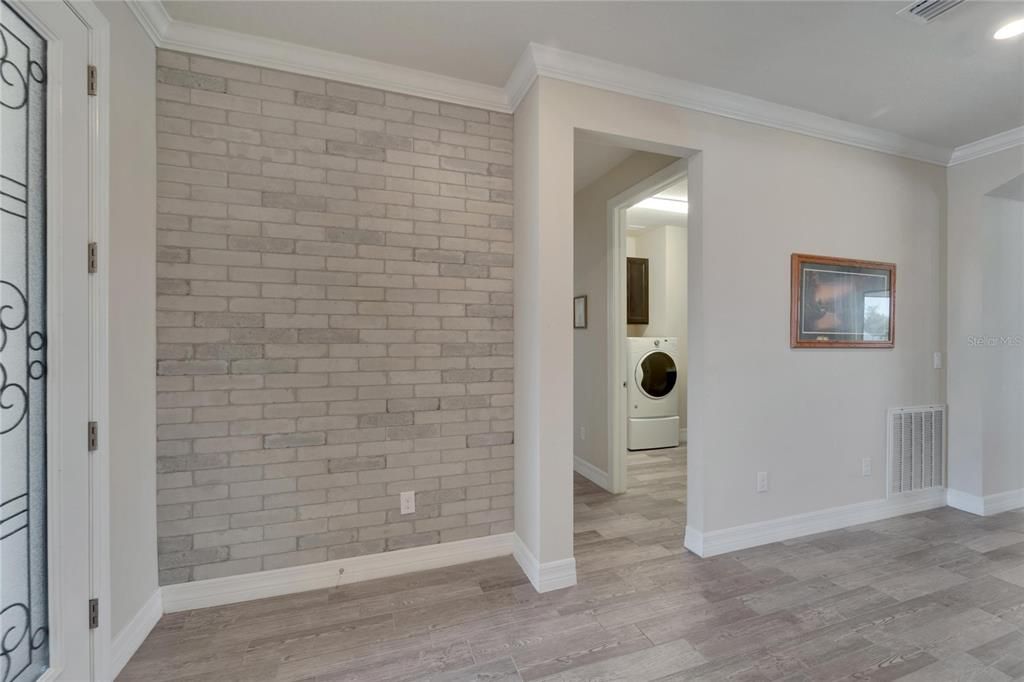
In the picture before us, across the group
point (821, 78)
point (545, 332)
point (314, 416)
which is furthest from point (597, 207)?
point (314, 416)

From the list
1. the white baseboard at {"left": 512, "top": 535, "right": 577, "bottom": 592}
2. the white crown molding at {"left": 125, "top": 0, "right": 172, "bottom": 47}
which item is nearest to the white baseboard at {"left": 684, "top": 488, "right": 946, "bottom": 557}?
the white baseboard at {"left": 512, "top": 535, "right": 577, "bottom": 592}

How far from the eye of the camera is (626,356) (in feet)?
11.5

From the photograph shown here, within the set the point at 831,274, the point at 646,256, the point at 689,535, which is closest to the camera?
the point at 689,535

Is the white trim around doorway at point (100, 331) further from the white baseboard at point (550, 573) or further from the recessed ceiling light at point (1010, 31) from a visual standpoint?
the recessed ceiling light at point (1010, 31)

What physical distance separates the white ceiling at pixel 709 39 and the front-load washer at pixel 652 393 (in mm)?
2827

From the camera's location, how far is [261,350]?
6.57ft

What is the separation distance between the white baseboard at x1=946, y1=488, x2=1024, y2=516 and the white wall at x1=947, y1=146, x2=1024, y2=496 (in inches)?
1.5

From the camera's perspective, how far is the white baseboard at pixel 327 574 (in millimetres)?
1913

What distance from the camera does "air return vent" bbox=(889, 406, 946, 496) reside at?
9.79 feet

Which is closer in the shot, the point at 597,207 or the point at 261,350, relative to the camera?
the point at 261,350

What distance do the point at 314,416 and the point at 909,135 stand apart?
14.4ft

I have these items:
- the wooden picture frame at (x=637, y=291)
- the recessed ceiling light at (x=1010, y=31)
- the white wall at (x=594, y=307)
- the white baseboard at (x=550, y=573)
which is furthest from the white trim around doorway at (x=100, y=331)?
Result: the wooden picture frame at (x=637, y=291)

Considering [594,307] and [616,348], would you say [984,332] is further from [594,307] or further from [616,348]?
[594,307]

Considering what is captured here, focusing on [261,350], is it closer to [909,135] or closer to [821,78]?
[821,78]
